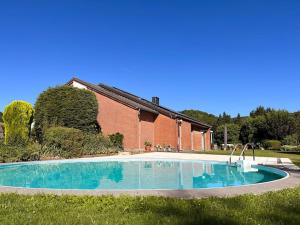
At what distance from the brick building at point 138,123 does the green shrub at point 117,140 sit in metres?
1.34

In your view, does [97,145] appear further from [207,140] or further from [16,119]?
[207,140]

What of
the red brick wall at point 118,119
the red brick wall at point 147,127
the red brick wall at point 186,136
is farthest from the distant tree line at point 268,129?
the red brick wall at point 118,119

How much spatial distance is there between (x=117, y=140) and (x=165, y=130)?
25.6 feet

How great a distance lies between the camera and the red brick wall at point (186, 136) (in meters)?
37.0

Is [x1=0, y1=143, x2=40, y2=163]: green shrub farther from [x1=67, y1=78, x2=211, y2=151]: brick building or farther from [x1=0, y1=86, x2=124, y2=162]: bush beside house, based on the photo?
[x1=67, y1=78, x2=211, y2=151]: brick building

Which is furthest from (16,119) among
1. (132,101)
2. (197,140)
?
(197,140)

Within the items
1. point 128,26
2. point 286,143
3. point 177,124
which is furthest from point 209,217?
point 286,143

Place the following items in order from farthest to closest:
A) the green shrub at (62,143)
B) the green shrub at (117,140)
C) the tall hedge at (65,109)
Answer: the green shrub at (117,140) → the tall hedge at (65,109) → the green shrub at (62,143)

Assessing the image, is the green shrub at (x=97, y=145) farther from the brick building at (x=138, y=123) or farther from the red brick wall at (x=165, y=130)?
the red brick wall at (x=165, y=130)

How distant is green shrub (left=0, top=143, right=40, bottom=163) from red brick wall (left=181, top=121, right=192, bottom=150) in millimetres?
19122

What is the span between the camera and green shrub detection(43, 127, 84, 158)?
22.4m

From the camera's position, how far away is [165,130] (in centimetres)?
3572

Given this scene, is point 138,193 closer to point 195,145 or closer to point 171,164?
point 171,164

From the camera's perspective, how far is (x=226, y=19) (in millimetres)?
23859
